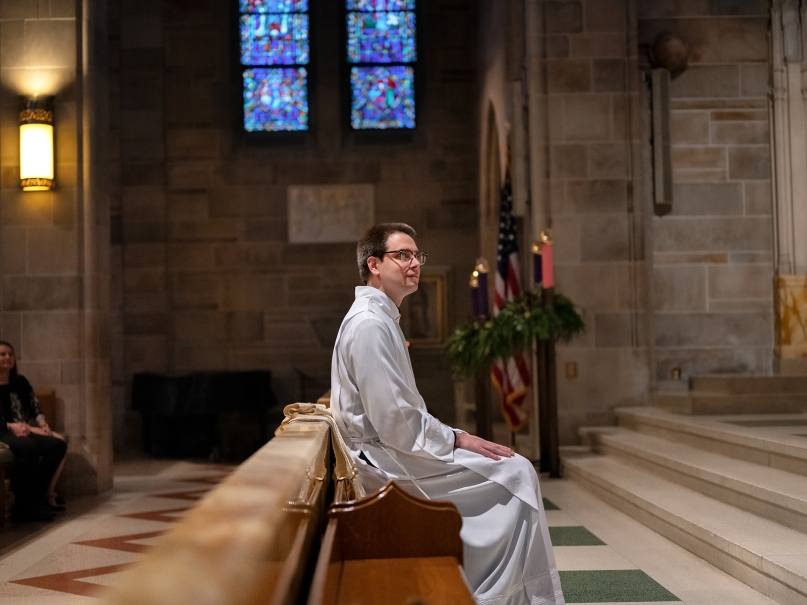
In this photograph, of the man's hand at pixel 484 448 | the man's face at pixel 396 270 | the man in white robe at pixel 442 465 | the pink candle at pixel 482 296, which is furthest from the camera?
the pink candle at pixel 482 296

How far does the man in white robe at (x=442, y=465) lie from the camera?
285cm

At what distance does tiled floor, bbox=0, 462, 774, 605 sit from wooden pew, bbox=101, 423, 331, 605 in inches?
92.5

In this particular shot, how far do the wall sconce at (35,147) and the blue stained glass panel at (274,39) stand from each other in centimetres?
661

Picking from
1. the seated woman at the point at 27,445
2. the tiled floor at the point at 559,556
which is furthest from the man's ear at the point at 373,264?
the seated woman at the point at 27,445

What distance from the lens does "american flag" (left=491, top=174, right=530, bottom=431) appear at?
8.43 m

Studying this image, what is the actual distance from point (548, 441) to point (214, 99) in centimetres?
795

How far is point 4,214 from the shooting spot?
24.3ft

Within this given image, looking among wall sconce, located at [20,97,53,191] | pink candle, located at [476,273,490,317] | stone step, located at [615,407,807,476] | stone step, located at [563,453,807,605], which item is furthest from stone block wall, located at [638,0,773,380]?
wall sconce, located at [20,97,53,191]

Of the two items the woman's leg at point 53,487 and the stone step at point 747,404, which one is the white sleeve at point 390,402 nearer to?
the woman's leg at point 53,487

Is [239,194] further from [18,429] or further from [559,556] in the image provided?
[559,556]

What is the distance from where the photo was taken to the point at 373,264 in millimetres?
3271

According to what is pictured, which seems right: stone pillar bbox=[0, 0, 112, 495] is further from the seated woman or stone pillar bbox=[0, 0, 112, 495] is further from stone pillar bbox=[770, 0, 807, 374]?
stone pillar bbox=[770, 0, 807, 374]

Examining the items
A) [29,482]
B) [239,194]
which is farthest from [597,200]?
[239,194]

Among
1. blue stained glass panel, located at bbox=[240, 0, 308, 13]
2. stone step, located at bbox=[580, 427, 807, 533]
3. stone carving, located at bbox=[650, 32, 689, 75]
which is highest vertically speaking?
blue stained glass panel, located at bbox=[240, 0, 308, 13]
